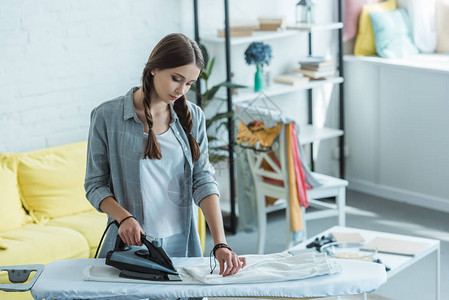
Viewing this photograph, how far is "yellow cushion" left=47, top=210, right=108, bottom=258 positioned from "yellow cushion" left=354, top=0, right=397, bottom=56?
2.27 metres

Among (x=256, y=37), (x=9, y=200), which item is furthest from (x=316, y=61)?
(x=9, y=200)

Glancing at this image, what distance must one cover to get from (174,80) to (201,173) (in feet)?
1.02

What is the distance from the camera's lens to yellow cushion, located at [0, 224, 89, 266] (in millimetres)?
3082

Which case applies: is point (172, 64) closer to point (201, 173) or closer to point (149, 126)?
point (149, 126)

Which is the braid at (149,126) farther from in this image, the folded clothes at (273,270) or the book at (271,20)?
the book at (271,20)

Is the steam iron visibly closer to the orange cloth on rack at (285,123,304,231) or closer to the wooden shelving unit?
the orange cloth on rack at (285,123,304,231)

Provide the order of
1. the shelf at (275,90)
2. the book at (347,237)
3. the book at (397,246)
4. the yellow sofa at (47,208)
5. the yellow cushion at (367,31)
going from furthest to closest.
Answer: the yellow cushion at (367,31) → the shelf at (275,90) → the yellow sofa at (47,208) → the book at (347,237) → the book at (397,246)

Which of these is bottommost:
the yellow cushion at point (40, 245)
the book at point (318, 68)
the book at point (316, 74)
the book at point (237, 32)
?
the yellow cushion at point (40, 245)

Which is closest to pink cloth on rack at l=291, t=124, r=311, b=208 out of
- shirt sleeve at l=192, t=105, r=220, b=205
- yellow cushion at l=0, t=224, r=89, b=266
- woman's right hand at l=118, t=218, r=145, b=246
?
yellow cushion at l=0, t=224, r=89, b=266

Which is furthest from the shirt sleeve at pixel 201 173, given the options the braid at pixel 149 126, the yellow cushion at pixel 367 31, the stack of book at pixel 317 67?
the yellow cushion at pixel 367 31

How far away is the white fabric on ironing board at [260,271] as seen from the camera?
177cm

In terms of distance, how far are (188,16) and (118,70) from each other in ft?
1.82

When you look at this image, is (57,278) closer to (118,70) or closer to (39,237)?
(39,237)

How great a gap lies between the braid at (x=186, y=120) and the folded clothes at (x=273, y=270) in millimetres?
334
